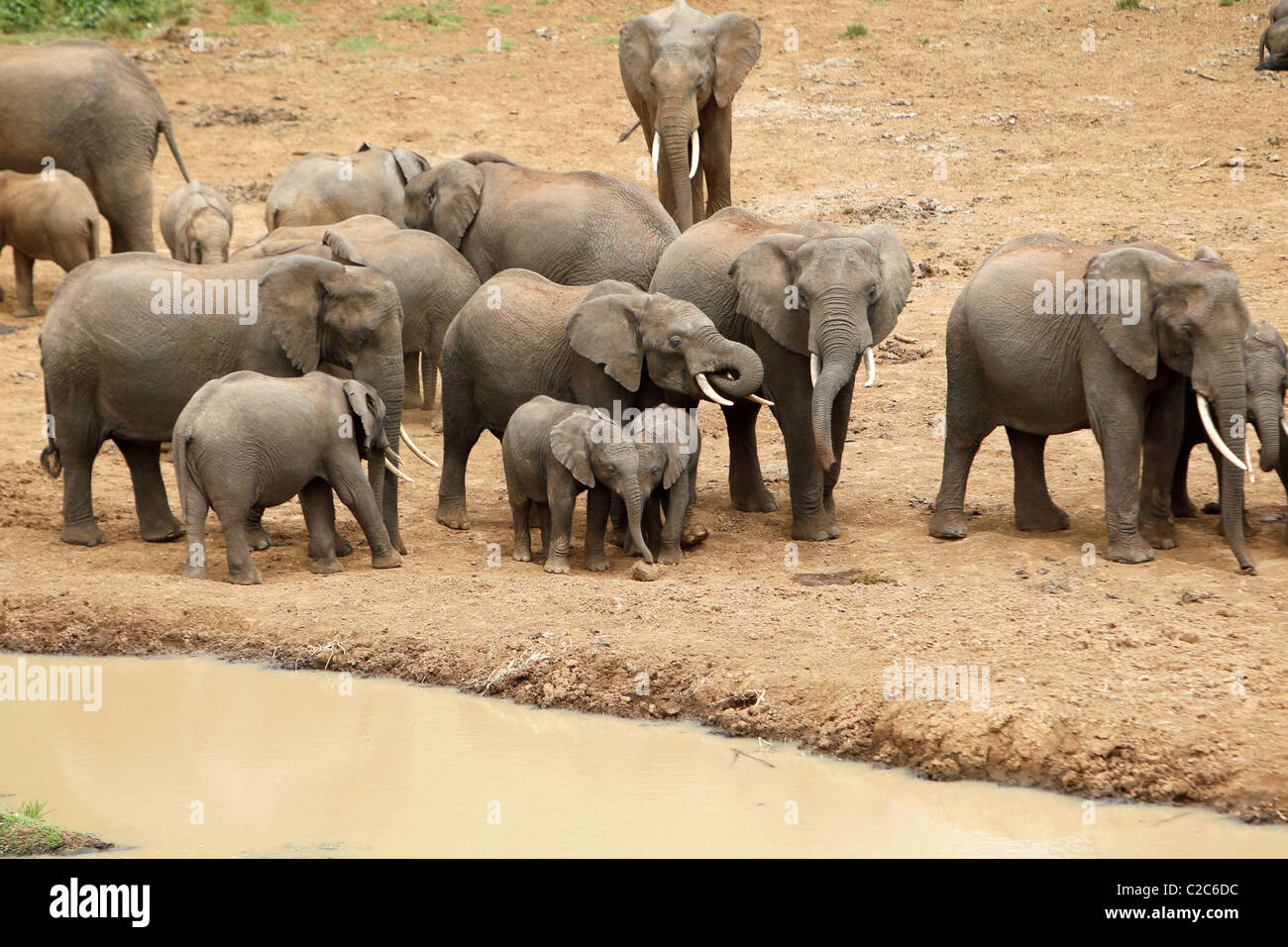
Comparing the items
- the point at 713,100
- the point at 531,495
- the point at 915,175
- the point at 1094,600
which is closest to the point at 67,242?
the point at 713,100

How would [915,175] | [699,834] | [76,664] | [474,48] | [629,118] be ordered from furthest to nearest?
1. [474,48]
2. [629,118]
3. [915,175]
4. [76,664]
5. [699,834]

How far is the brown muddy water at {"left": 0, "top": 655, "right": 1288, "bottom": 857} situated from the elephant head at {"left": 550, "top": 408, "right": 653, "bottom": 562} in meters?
1.80

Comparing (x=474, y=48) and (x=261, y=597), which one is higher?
(x=474, y=48)

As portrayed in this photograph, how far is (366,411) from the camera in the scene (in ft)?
32.5

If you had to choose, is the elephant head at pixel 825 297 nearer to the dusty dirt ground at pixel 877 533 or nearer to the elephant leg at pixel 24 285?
the dusty dirt ground at pixel 877 533

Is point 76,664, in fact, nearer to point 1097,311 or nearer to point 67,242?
point 1097,311

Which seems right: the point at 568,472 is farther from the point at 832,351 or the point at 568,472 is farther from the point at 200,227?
the point at 200,227

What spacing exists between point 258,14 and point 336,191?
12.0 meters

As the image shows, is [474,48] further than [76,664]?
Yes

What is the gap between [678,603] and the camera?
890cm

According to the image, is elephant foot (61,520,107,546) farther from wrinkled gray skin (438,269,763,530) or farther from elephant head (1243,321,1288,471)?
elephant head (1243,321,1288,471)

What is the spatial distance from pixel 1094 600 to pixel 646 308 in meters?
3.18

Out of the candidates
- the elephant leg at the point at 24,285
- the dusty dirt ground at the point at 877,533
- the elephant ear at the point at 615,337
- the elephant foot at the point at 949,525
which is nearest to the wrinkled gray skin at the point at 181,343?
the dusty dirt ground at the point at 877,533

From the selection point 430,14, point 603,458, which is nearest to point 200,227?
point 603,458
